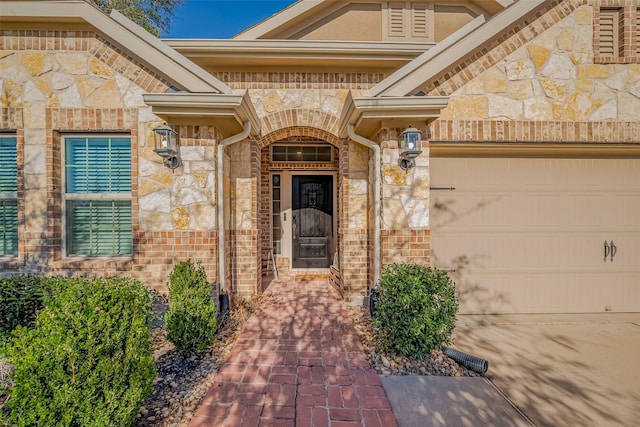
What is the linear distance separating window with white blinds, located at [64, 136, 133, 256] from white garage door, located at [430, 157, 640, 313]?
4.51m

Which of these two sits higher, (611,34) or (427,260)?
(611,34)

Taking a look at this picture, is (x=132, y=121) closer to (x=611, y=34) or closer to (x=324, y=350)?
(x=324, y=350)

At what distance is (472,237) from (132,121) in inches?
204

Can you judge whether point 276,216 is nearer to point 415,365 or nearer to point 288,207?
point 288,207

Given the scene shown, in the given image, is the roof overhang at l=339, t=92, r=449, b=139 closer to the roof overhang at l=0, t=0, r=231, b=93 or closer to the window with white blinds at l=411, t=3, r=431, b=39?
the roof overhang at l=0, t=0, r=231, b=93

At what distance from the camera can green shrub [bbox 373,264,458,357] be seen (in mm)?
2996

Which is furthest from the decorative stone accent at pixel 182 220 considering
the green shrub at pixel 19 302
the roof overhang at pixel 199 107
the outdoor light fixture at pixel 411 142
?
the outdoor light fixture at pixel 411 142

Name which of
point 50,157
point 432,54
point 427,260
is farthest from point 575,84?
point 50,157

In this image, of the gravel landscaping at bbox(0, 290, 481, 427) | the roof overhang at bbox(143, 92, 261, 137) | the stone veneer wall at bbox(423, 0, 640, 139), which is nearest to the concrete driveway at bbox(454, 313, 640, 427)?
the gravel landscaping at bbox(0, 290, 481, 427)

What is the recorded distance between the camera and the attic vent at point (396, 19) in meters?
6.29

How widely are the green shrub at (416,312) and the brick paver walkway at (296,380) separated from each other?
0.42 metres

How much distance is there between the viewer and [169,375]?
2793 mm

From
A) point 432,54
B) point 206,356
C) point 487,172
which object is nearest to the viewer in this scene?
point 206,356

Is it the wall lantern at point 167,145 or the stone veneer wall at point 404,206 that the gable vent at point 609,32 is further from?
the wall lantern at point 167,145
